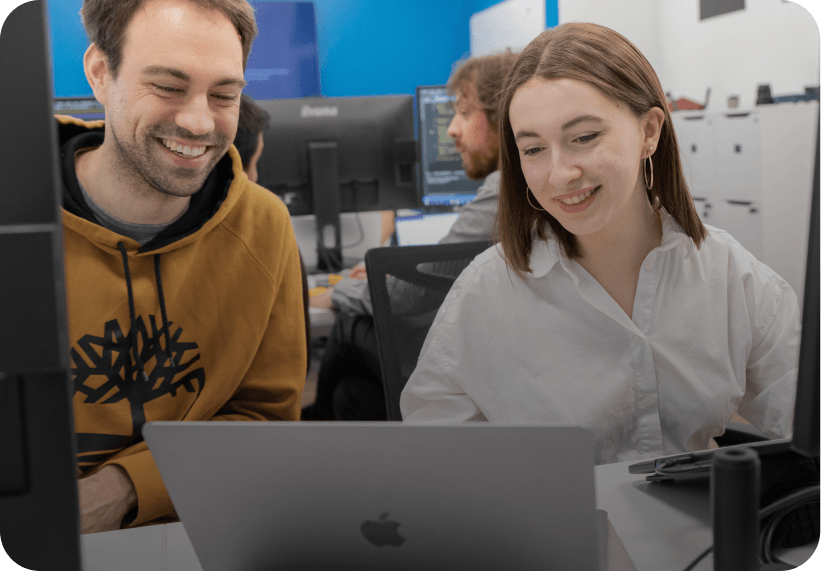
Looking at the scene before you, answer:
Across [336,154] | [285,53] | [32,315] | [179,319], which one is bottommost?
[179,319]

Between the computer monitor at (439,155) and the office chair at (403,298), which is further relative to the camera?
the computer monitor at (439,155)

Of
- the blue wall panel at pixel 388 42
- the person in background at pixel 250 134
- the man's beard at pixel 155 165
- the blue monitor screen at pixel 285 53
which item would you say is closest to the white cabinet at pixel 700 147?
the blue wall panel at pixel 388 42

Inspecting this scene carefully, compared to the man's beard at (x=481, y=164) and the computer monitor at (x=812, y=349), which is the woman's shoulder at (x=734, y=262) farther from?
the man's beard at (x=481, y=164)

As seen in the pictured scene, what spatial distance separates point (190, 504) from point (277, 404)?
687 mm

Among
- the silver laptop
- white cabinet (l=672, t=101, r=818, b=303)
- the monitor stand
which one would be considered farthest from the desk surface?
white cabinet (l=672, t=101, r=818, b=303)

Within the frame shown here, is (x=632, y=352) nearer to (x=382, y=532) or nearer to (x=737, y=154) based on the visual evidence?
(x=382, y=532)

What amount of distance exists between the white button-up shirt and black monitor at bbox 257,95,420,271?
1.39 m

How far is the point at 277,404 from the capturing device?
136cm

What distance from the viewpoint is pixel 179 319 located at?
127 centimetres

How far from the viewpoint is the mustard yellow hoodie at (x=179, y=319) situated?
119 centimetres

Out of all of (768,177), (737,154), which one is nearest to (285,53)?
(737,154)

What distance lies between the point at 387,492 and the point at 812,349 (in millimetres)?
363

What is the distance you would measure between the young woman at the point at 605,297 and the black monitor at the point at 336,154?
1.37 m

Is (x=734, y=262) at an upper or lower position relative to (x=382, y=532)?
upper
